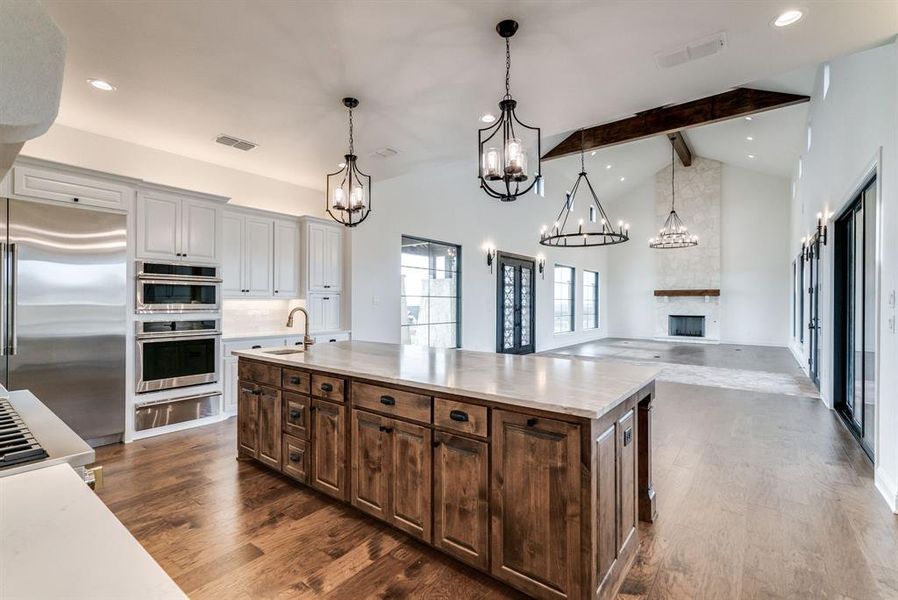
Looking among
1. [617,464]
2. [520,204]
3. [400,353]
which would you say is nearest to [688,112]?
[520,204]

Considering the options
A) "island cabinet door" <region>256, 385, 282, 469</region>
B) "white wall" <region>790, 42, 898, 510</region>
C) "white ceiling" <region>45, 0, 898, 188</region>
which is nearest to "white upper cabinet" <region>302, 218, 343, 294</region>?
"white ceiling" <region>45, 0, 898, 188</region>

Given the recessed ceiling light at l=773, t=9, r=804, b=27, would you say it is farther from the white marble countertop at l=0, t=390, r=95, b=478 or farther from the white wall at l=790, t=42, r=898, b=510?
the white marble countertop at l=0, t=390, r=95, b=478

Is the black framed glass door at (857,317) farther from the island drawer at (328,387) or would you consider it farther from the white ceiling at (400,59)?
the island drawer at (328,387)

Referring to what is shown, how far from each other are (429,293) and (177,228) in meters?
4.01

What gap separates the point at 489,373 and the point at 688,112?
668 cm

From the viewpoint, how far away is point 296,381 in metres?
2.85

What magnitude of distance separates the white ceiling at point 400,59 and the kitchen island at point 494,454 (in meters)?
2.07

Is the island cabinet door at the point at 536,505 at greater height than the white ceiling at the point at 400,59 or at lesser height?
lesser

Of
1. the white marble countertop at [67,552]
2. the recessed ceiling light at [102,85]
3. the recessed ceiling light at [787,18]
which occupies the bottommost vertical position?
the white marble countertop at [67,552]

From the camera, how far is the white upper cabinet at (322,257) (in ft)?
17.8

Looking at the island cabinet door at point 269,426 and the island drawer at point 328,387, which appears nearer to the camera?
the island drawer at point 328,387

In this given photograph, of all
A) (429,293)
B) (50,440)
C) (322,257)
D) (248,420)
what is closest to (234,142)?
(322,257)

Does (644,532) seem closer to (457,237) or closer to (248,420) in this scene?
(248,420)


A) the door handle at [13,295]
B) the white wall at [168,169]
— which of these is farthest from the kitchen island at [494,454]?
the white wall at [168,169]
